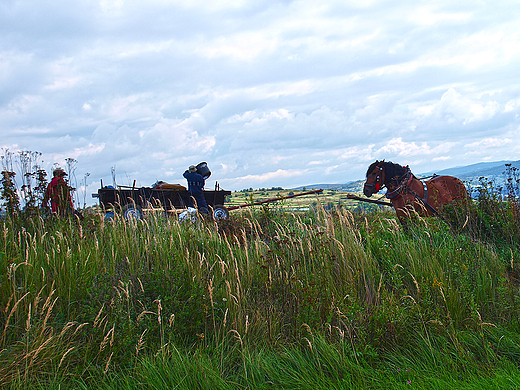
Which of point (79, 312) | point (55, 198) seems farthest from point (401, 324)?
point (55, 198)

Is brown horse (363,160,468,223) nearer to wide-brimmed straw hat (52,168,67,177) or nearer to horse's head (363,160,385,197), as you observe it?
horse's head (363,160,385,197)

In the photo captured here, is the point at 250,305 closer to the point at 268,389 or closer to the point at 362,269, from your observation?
the point at 268,389

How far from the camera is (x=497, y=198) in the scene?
738cm

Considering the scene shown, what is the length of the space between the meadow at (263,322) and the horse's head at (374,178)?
169 inches

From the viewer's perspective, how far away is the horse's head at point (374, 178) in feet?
31.7

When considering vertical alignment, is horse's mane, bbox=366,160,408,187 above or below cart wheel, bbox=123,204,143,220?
above

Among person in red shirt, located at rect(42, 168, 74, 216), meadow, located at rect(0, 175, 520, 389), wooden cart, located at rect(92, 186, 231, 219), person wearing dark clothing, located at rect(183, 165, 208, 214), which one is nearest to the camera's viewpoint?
meadow, located at rect(0, 175, 520, 389)

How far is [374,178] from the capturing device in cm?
981

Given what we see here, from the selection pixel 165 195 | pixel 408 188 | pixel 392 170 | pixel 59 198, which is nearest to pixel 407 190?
pixel 408 188

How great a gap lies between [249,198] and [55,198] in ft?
11.4

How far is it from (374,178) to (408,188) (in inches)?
44.4

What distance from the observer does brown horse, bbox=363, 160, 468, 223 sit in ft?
28.9

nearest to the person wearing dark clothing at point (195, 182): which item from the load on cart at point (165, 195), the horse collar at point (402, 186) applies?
the load on cart at point (165, 195)

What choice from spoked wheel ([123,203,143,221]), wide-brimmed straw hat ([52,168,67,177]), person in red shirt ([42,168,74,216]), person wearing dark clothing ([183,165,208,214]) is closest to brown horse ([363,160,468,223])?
spoked wheel ([123,203,143,221])
